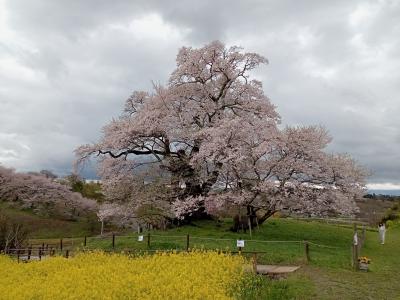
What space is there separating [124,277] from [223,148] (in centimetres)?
1251

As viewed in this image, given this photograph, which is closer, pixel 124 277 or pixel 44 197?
pixel 124 277

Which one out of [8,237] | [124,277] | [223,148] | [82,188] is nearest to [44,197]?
[82,188]

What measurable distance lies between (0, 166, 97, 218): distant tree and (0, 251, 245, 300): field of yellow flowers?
1356 inches

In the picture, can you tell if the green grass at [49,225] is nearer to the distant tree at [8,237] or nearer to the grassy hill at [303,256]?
the distant tree at [8,237]

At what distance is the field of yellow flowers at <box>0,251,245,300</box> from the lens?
43.5 feet

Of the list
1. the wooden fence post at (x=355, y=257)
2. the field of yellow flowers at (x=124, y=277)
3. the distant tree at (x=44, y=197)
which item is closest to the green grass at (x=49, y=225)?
the distant tree at (x=44, y=197)

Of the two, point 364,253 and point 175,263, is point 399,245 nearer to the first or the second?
point 364,253

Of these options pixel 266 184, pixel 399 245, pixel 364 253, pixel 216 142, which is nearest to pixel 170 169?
pixel 216 142

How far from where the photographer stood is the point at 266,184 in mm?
25438

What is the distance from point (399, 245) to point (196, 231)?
12628 millimetres

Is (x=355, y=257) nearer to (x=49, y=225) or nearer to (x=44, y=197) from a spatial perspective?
(x=49, y=225)

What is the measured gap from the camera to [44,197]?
55.3 m

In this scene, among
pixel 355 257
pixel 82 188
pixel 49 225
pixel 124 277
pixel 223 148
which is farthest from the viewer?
pixel 82 188

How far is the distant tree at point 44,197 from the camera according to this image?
54312 millimetres
